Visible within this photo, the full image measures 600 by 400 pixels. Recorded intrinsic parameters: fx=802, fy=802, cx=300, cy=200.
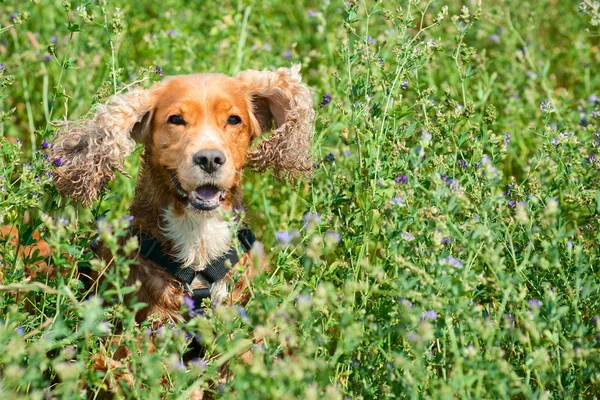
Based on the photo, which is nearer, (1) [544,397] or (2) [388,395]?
(1) [544,397]

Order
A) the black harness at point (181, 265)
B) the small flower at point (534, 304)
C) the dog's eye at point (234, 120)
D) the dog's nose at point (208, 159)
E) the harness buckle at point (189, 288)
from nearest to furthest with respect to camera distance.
→ the small flower at point (534, 304)
the dog's nose at point (208, 159)
the harness buckle at point (189, 288)
the black harness at point (181, 265)
the dog's eye at point (234, 120)

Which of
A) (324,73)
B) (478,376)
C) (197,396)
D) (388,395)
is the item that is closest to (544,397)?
(478,376)

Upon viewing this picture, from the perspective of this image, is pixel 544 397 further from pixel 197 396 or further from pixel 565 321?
pixel 197 396

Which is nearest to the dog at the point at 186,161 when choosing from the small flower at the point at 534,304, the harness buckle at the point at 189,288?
the harness buckle at the point at 189,288

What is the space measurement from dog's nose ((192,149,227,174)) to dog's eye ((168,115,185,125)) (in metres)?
Answer: 0.35

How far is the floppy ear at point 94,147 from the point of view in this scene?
3779mm

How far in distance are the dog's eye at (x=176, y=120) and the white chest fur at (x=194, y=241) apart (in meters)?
0.44

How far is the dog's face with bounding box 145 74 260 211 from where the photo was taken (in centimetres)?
380

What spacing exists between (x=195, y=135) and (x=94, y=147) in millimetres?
491

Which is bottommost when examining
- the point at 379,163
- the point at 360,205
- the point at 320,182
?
the point at 320,182

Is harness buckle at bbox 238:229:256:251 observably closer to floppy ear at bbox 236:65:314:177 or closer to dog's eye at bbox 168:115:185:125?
floppy ear at bbox 236:65:314:177

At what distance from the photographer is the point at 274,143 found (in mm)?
4219

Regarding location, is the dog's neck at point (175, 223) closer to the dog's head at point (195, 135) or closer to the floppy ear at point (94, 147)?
the dog's head at point (195, 135)

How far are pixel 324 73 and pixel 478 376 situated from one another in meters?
2.84
